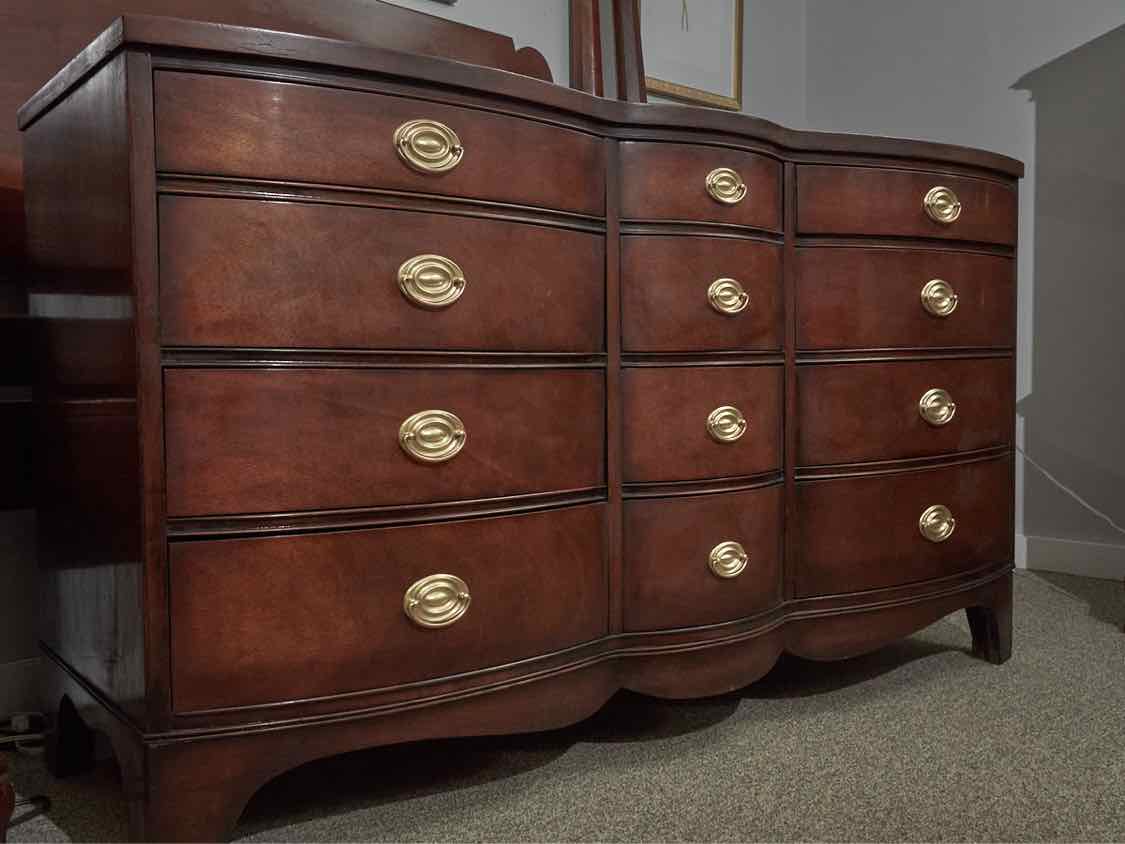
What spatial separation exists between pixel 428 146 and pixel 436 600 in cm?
49

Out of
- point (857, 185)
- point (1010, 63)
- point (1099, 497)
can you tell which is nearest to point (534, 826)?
point (857, 185)

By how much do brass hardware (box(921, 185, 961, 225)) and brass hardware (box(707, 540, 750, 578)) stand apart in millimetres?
612

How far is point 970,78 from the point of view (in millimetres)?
2623

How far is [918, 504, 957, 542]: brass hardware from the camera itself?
156cm

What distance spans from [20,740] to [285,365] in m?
0.75

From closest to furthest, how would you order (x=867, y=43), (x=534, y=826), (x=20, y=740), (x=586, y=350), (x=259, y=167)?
(x=259, y=167)
(x=534, y=826)
(x=586, y=350)
(x=20, y=740)
(x=867, y=43)

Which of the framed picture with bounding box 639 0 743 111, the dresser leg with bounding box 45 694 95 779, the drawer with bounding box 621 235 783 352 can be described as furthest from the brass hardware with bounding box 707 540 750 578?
the framed picture with bounding box 639 0 743 111

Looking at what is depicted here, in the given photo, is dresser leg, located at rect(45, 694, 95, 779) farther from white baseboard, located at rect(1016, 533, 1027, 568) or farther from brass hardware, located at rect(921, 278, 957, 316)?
white baseboard, located at rect(1016, 533, 1027, 568)

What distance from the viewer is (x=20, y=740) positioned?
1.36 metres

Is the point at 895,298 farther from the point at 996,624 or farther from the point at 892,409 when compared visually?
the point at 996,624

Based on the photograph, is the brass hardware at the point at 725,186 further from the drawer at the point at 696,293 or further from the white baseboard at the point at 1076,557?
the white baseboard at the point at 1076,557

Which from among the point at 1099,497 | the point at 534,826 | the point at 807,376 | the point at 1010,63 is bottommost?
the point at 534,826

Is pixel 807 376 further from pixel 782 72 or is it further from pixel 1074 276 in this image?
pixel 782 72

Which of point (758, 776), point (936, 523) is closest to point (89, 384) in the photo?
point (758, 776)
